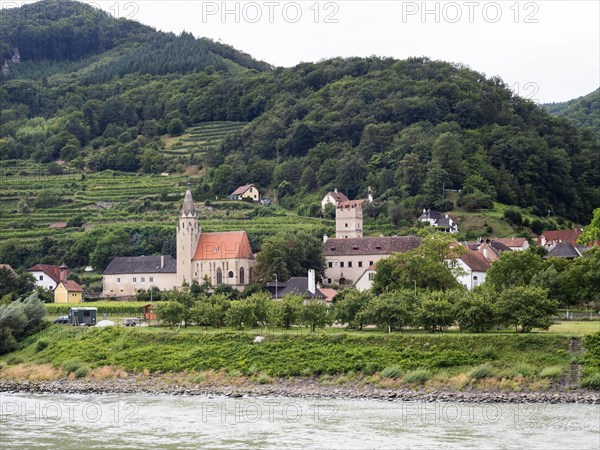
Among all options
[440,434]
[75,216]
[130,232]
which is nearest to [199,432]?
[440,434]

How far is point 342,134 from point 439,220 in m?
33.3

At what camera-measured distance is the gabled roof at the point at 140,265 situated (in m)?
90.9

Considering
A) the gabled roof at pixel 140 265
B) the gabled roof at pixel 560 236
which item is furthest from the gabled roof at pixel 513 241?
the gabled roof at pixel 140 265

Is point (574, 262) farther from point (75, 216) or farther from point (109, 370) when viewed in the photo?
point (75, 216)

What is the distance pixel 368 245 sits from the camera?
8888 centimetres

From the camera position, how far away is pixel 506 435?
38.1 metres

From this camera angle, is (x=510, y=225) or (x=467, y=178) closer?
(x=510, y=225)

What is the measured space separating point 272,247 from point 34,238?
99.4 ft

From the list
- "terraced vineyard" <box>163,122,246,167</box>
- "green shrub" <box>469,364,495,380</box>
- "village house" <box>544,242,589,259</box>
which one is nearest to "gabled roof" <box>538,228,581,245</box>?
"village house" <box>544,242,589,259</box>

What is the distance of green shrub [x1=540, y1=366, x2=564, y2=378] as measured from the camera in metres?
47.5

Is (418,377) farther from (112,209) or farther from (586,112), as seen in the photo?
(586,112)

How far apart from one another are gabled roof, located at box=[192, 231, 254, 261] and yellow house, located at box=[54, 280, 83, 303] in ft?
31.4

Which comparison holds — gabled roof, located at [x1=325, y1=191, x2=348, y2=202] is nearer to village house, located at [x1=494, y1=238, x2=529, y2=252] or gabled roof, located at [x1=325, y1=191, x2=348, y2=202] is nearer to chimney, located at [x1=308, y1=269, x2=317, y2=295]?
village house, located at [x1=494, y1=238, x2=529, y2=252]

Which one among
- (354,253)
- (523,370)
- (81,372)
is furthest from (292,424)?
(354,253)
